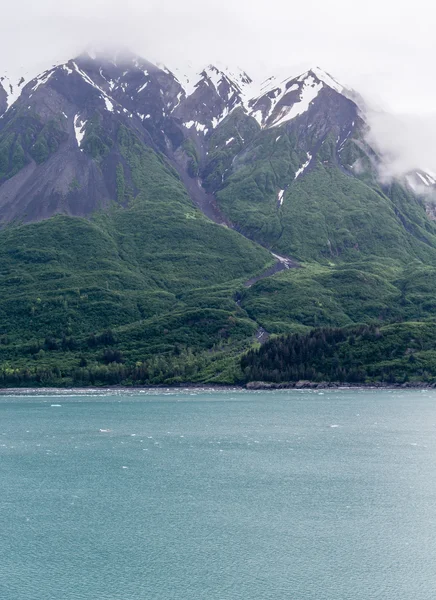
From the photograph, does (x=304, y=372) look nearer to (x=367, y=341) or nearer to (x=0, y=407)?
(x=367, y=341)

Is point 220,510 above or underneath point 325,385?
underneath

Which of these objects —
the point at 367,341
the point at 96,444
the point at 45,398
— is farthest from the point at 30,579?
the point at 367,341

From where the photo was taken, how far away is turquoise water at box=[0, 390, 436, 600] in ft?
141

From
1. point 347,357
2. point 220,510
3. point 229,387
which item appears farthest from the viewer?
point 229,387

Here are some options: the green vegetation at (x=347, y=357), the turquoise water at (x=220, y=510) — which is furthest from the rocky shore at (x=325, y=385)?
the turquoise water at (x=220, y=510)

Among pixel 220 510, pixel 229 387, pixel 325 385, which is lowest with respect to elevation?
pixel 220 510

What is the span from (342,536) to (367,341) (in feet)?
464

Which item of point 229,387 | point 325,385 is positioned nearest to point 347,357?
point 325,385

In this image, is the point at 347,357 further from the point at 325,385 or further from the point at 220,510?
the point at 220,510

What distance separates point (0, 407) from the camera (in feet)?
488

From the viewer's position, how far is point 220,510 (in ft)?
192

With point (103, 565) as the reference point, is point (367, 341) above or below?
above

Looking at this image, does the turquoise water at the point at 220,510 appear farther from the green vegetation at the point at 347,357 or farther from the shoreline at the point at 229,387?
the green vegetation at the point at 347,357

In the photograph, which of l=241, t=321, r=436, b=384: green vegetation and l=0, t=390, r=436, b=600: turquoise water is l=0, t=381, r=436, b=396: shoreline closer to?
l=241, t=321, r=436, b=384: green vegetation
